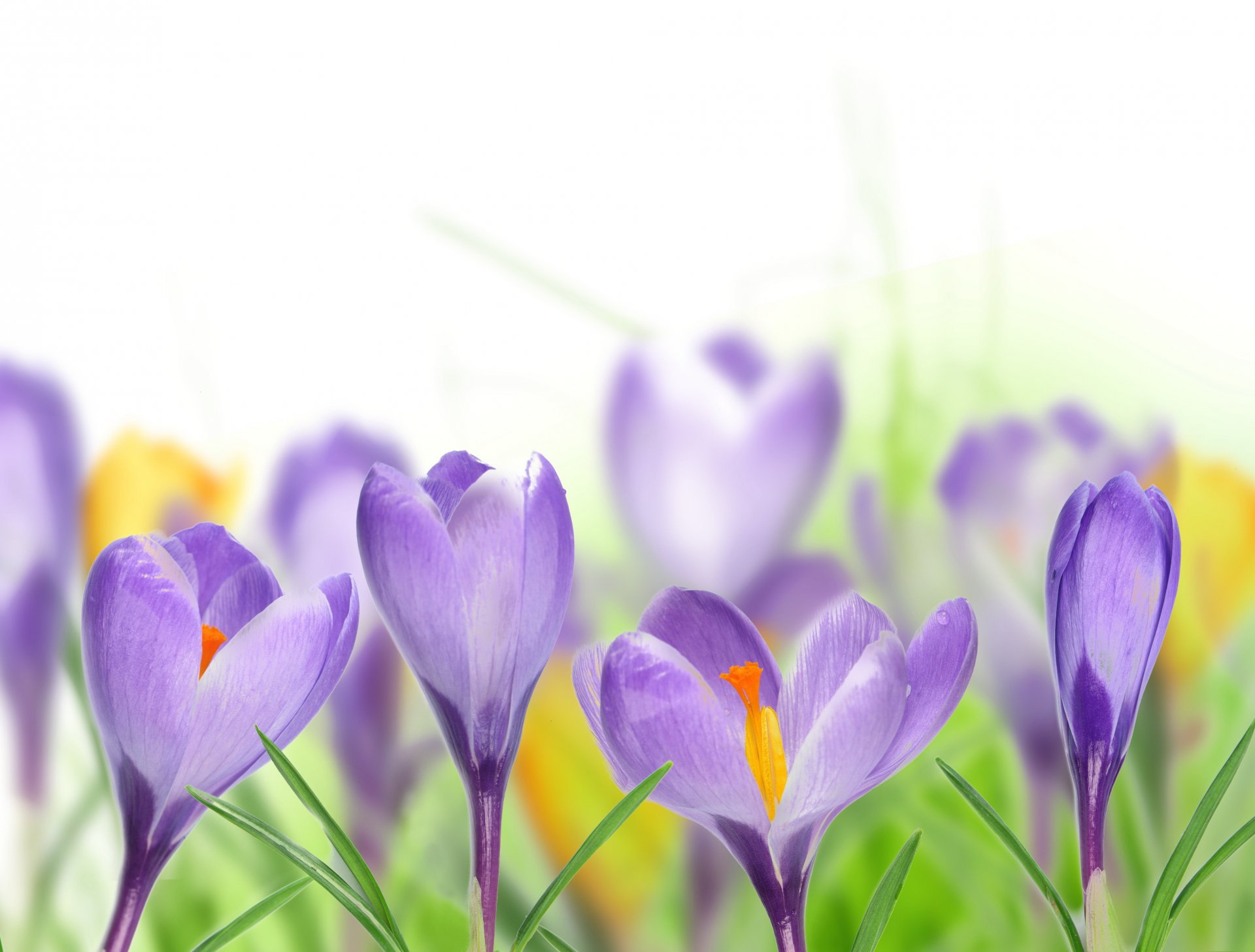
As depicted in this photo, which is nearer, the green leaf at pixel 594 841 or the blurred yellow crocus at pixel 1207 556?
the green leaf at pixel 594 841

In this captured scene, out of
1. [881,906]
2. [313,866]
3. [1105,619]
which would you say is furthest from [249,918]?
[1105,619]

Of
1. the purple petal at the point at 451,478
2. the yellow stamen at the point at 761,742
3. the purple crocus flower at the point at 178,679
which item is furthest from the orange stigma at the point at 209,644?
the yellow stamen at the point at 761,742

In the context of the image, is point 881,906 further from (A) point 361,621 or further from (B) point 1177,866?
(A) point 361,621

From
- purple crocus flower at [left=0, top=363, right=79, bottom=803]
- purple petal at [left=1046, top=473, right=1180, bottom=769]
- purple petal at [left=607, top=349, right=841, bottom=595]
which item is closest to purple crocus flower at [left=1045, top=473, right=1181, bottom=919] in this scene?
purple petal at [left=1046, top=473, right=1180, bottom=769]

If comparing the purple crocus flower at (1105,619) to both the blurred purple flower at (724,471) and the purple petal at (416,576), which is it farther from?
the purple petal at (416,576)

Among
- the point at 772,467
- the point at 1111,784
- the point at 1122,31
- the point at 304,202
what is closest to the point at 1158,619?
the point at 1111,784

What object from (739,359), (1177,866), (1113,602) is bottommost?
(1177,866)

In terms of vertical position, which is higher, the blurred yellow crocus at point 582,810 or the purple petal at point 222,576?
the purple petal at point 222,576
